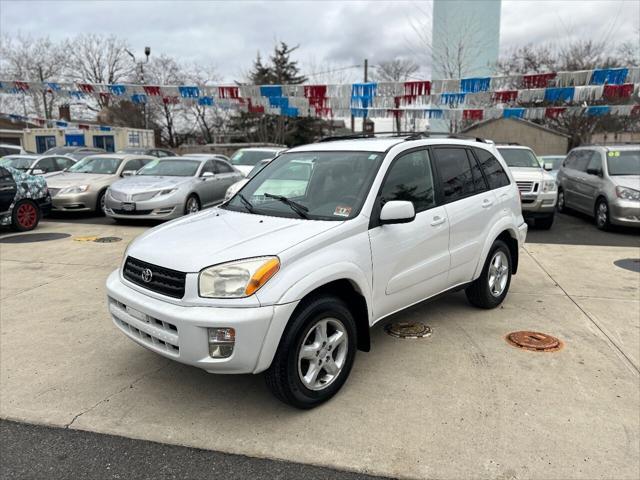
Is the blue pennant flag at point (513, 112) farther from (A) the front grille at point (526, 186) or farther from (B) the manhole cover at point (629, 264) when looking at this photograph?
(B) the manhole cover at point (629, 264)

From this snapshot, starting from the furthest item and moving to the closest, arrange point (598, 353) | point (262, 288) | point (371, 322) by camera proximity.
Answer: point (598, 353), point (371, 322), point (262, 288)

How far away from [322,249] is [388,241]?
2.20 ft

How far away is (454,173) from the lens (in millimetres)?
4480

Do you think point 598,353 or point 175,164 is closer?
point 598,353

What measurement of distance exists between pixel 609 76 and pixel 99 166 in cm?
1397

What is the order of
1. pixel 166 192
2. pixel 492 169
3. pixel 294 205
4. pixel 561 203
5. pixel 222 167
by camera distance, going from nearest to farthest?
1. pixel 294 205
2. pixel 492 169
3. pixel 166 192
4. pixel 222 167
5. pixel 561 203

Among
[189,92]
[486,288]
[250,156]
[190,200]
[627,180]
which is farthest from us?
[189,92]

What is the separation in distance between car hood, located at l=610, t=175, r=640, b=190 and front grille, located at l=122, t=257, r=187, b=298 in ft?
31.2

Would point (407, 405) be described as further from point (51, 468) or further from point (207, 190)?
point (207, 190)

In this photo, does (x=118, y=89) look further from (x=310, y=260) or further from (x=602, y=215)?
(x=310, y=260)

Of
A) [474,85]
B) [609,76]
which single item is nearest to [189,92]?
[474,85]

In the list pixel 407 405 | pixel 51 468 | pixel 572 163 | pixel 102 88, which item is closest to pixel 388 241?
pixel 407 405

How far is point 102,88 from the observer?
17.6m

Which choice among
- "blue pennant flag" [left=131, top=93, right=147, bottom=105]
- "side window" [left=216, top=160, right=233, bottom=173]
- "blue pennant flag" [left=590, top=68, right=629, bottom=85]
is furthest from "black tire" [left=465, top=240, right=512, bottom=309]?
"blue pennant flag" [left=131, top=93, right=147, bottom=105]
